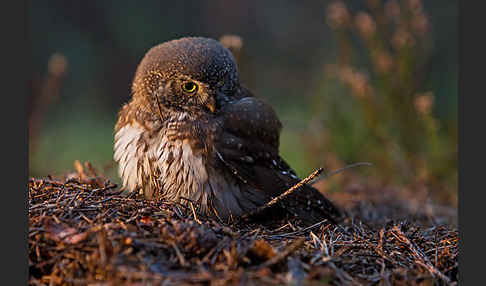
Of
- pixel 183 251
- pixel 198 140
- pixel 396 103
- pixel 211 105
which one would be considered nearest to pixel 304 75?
pixel 396 103

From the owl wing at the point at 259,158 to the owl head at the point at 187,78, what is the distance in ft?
0.56

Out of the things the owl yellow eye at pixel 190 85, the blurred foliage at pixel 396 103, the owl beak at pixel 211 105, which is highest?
the blurred foliage at pixel 396 103

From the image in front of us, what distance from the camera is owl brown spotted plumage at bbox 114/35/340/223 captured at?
8.46ft

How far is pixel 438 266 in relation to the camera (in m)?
2.00

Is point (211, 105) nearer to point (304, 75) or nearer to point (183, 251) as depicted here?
point (183, 251)

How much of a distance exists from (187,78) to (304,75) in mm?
7033

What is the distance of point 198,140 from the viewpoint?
260 centimetres

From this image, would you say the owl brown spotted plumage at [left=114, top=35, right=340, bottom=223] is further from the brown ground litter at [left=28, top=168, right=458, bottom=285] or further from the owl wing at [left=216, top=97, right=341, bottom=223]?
the brown ground litter at [left=28, top=168, right=458, bottom=285]

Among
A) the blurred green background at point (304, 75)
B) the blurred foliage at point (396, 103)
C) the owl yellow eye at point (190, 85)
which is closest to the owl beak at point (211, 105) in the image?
the owl yellow eye at point (190, 85)

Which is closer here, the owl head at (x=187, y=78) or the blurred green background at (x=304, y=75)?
the owl head at (x=187, y=78)

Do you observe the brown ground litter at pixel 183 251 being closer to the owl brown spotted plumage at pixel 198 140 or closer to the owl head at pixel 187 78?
the owl brown spotted plumage at pixel 198 140

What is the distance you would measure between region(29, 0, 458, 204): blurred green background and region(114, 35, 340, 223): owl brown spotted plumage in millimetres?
1126

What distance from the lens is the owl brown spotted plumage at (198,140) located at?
2.58m

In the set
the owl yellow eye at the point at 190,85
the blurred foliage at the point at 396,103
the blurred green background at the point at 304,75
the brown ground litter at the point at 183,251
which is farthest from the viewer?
the blurred green background at the point at 304,75
